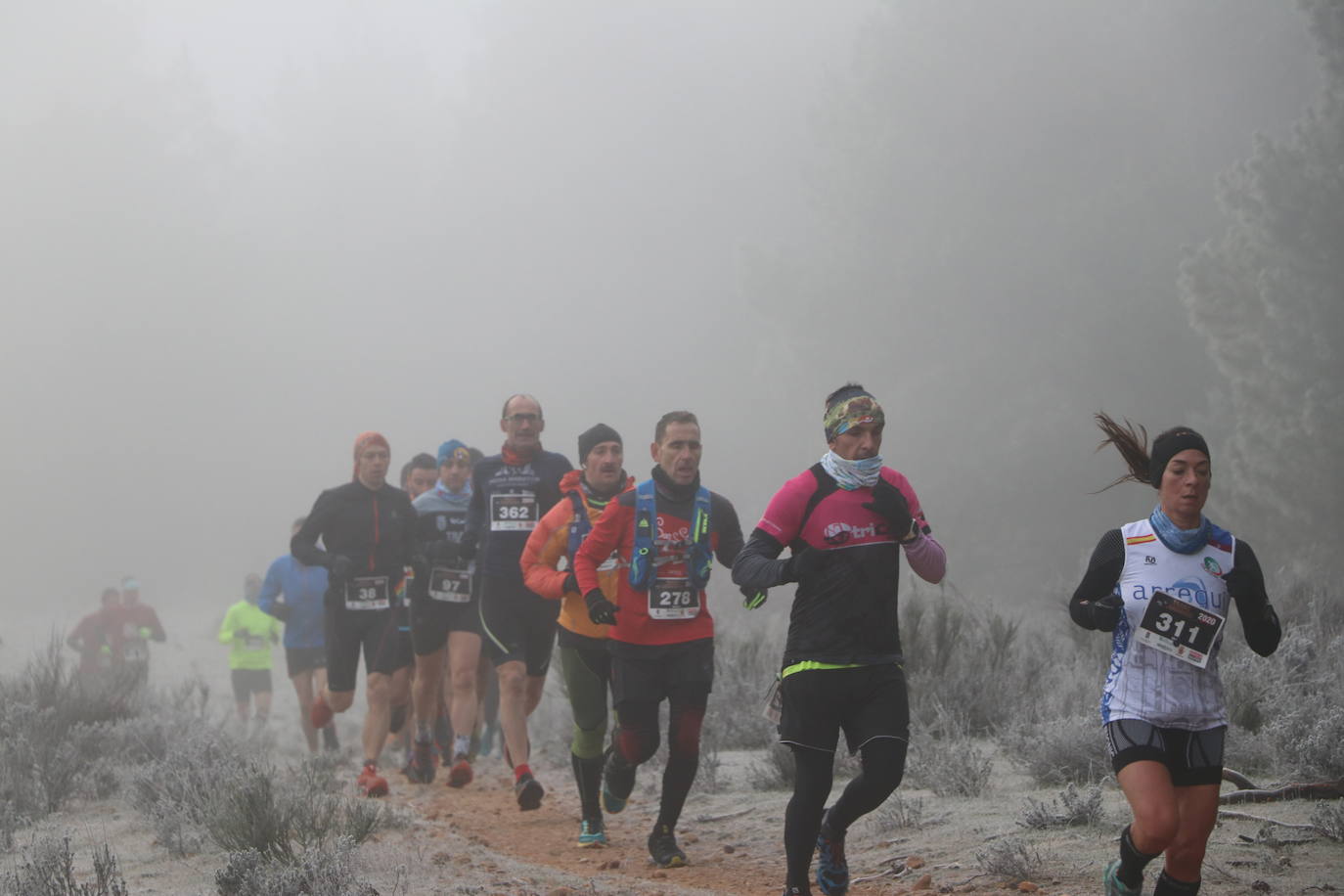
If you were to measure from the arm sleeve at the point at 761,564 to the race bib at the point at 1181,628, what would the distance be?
52.5 inches

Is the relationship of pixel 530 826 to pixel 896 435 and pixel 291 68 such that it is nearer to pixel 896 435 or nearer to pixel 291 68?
pixel 896 435

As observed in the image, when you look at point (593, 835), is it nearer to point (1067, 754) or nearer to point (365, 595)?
point (1067, 754)

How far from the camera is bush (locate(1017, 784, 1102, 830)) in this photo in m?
6.02

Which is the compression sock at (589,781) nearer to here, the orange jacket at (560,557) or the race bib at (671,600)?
the orange jacket at (560,557)

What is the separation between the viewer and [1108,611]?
4.38 meters

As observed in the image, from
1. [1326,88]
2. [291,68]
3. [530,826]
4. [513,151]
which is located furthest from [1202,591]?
[291,68]

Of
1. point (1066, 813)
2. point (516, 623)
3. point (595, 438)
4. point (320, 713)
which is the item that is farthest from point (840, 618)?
point (320, 713)

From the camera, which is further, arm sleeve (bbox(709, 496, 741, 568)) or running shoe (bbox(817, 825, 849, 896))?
arm sleeve (bbox(709, 496, 741, 568))


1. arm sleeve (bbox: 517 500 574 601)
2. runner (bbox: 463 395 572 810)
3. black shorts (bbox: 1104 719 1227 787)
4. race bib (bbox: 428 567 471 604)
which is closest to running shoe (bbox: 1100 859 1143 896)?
black shorts (bbox: 1104 719 1227 787)

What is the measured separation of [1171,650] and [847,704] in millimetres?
1309

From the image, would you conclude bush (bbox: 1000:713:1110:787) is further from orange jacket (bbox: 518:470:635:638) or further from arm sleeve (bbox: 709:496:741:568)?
orange jacket (bbox: 518:470:635:638)

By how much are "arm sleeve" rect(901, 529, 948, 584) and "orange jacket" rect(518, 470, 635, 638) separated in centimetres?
233

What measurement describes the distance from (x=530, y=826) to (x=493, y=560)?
1621 millimetres

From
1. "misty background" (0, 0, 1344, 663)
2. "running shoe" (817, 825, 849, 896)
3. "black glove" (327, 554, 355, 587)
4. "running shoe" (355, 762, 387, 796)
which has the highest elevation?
"misty background" (0, 0, 1344, 663)
